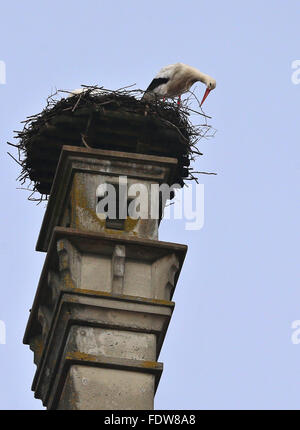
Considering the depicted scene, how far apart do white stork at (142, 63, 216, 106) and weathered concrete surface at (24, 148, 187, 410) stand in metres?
4.41

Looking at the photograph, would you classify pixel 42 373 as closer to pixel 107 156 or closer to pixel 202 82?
pixel 107 156

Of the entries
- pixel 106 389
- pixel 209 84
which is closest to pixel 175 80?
pixel 209 84

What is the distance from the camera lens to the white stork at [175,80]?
2522 centimetres

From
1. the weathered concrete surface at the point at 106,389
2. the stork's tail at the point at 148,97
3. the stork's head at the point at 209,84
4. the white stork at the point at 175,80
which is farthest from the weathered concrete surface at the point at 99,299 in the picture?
the stork's head at the point at 209,84

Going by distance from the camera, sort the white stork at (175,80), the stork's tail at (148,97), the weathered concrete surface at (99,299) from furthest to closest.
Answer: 1. the white stork at (175,80)
2. the stork's tail at (148,97)
3. the weathered concrete surface at (99,299)

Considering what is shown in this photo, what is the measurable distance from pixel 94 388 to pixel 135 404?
0.51m

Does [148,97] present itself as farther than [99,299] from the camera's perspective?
Yes

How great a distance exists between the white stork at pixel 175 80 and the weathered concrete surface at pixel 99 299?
4.41 metres

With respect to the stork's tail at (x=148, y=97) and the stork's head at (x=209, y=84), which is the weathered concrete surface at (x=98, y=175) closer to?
the stork's tail at (x=148, y=97)

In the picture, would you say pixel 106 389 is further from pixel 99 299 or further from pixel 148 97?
pixel 148 97

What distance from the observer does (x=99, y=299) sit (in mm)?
19109

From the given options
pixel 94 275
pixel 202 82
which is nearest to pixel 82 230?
pixel 94 275

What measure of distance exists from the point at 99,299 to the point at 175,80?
7.25 m

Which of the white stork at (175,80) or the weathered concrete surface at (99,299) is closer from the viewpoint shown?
the weathered concrete surface at (99,299)
